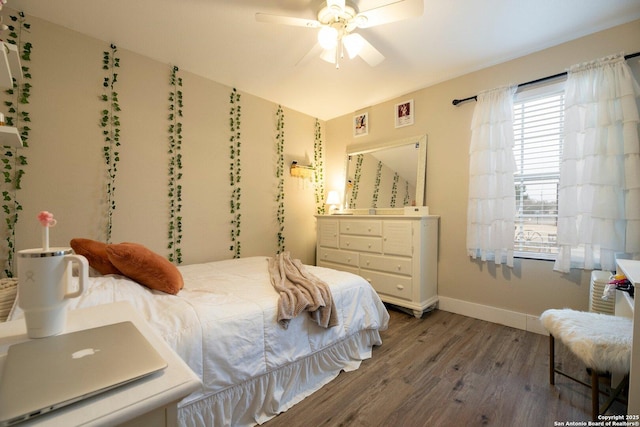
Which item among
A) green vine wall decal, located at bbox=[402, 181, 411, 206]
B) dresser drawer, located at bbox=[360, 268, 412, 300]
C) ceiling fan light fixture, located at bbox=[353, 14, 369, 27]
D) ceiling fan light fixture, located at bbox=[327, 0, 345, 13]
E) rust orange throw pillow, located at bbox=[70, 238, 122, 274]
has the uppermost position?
ceiling fan light fixture, located at bbox=[327, 0, 345, 13]

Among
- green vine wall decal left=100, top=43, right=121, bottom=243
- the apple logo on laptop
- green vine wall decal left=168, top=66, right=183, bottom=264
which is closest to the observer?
the apple logo on laptop

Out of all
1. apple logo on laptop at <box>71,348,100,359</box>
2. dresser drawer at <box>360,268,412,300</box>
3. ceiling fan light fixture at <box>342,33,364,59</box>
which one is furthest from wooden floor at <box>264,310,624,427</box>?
ceiling fan light fixture at <box>342,33,364,59</box>

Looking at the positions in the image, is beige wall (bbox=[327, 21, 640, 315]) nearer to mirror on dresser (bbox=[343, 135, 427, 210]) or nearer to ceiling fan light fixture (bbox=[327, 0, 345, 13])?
mirror on dresser (bbox=[343, 135, 427, 210])

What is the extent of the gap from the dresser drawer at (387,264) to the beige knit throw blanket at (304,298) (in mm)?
1228

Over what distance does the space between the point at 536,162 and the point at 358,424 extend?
8.52ft

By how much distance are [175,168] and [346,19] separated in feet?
6.81

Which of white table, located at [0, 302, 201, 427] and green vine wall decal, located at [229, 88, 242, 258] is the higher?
green vine wall decal, located at [229, 88, 242, 258]

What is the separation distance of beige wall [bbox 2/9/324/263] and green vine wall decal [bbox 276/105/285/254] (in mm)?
76

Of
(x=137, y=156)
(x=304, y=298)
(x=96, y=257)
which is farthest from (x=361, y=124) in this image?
(x=96, y=257)

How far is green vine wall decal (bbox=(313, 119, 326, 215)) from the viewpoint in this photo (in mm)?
4141

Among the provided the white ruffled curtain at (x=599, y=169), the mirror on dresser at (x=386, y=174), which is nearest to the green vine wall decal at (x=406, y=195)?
the mirror on dresser at (x=386, y=174)

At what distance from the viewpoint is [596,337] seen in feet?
4.40

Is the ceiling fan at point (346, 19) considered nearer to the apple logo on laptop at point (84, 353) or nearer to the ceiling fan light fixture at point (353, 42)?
the ceiling fan light fixture at point (353, 42)

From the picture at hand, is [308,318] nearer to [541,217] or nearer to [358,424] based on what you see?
[358,424]
